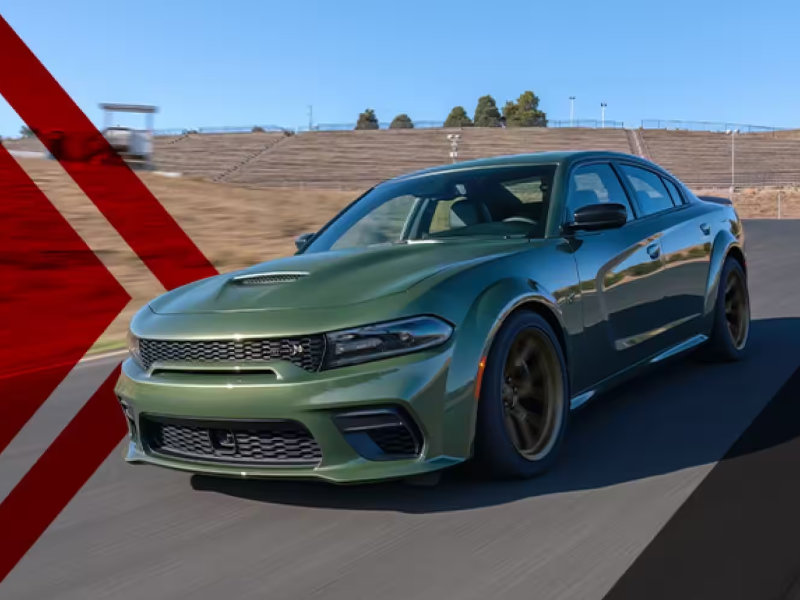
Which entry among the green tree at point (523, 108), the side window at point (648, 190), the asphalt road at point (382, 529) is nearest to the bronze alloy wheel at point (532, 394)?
the asphalt road at point (382, 529)

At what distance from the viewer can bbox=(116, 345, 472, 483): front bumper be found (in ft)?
11.3

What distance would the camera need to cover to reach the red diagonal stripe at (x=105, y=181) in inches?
495

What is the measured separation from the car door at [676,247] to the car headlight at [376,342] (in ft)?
7.37

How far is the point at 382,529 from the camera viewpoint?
3447 millimetres

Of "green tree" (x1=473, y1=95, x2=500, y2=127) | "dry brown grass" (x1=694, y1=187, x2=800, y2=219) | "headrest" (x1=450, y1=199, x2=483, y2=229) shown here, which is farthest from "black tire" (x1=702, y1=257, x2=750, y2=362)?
"green tree" (x1=473, y1=95, x2=500, y2=127)

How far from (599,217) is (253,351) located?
186 centimetres

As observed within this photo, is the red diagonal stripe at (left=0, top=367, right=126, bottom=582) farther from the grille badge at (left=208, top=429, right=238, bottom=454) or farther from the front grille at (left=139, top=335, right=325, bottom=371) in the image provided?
the front grille at (left=139, top=335, right=325, bottom=371)

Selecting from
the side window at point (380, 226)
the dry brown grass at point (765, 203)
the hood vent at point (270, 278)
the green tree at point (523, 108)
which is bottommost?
the dry brown grass at point (765, 203)

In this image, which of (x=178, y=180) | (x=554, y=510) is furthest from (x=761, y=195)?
(x=554, y=510)

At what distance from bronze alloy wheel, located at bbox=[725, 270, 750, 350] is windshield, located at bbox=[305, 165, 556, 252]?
2193 millimetres

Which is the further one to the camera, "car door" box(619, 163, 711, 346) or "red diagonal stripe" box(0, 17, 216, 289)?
"red diagonal stripe" box(0, 17, 216, 289)

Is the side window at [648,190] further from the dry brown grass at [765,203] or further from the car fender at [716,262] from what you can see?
the dry brown grass at [765,203]
